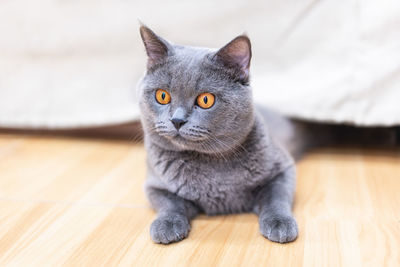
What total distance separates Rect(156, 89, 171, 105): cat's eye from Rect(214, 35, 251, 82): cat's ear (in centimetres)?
17

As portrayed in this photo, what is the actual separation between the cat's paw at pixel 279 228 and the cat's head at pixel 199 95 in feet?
0.75

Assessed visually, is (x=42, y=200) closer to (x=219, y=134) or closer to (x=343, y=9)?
(x=219, y=134)

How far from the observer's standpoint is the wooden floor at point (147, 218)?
1.19 meters

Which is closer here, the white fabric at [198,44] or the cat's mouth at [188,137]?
the cat's mouth at [188,137]

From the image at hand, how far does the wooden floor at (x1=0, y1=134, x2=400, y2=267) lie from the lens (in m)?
1.19

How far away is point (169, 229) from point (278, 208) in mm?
309

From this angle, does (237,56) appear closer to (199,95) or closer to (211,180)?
(199,95)

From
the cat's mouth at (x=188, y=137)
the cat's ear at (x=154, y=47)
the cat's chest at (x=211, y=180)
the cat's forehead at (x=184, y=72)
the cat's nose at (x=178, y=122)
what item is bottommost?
the cat's chest at (x=211, y=180)

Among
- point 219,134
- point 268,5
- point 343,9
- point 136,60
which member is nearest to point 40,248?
point 219,134

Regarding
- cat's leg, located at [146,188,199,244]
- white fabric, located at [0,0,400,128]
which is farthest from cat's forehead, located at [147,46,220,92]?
white fabric, located at [0,0,400,128]

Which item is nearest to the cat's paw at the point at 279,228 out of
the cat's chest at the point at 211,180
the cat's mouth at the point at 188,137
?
the cat's chest at the point at 211,180

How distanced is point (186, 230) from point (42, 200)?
540 millimetres

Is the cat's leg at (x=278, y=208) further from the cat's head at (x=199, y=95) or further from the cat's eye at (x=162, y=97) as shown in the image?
the cat's eye at (x=162, y=97)

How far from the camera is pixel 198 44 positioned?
1.99m
